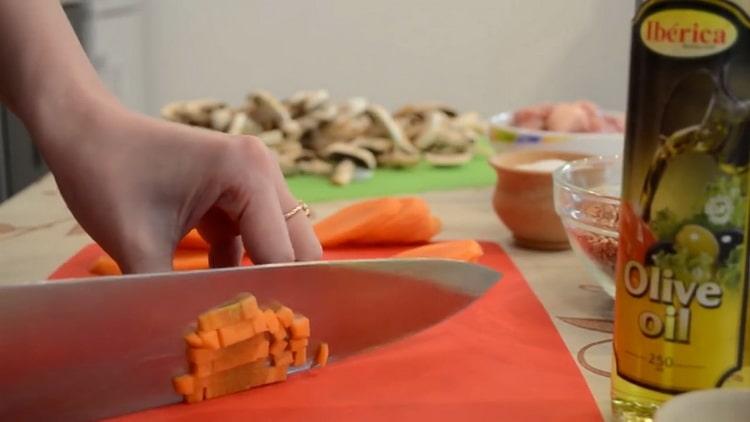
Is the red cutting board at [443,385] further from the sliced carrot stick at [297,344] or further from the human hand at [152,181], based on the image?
the human hand at [152,181]

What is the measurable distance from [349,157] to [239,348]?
81cm

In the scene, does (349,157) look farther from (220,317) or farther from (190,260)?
(220,317)

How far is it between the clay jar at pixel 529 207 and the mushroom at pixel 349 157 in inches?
15.3

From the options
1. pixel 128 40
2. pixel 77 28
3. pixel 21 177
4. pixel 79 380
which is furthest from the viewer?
pixel 128 40

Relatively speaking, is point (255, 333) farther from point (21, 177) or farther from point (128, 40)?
point (128, 40)

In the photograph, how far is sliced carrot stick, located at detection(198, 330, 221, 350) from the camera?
2.20 ft

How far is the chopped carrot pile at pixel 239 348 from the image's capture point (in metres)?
0.67

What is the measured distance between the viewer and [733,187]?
1.68 feet

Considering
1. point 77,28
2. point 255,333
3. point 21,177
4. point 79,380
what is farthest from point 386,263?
point 77,28

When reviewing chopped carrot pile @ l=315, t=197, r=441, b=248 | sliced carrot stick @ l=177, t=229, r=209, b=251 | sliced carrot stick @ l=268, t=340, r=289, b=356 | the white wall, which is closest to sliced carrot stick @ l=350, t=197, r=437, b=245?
chopped carrot pile @ l=315, t=197, r=441, b=248

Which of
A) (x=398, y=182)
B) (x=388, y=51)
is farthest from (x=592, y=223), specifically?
(x=388, y=51)

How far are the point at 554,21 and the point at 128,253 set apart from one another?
2.50 m

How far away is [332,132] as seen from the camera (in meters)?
1.58

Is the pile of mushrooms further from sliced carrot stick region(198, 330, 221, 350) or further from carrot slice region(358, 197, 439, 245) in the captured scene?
sliced carrot stick region(198, 330, 221, 350)
